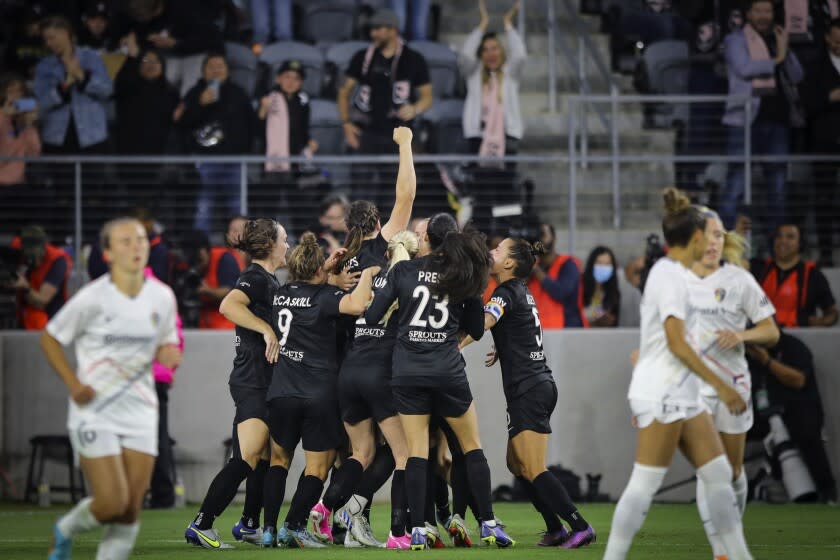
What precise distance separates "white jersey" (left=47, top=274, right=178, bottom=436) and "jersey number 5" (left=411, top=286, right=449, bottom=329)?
2340mm

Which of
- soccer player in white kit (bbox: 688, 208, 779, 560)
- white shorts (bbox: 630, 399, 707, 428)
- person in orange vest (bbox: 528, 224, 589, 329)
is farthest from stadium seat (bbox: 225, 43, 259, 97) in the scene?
white shorts (bbox: 630, 399, 707, 428)

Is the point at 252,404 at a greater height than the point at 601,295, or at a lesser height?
lesser

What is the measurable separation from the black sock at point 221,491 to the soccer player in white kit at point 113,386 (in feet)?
8.46

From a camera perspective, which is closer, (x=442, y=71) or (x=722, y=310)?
(x=722, y=310)

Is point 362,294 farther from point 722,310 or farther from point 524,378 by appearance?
point 722,310

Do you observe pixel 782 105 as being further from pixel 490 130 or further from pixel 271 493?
pixel 271 493

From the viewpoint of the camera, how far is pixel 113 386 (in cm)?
707

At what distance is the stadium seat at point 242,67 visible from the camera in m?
16.9

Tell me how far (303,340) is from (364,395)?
57 cm

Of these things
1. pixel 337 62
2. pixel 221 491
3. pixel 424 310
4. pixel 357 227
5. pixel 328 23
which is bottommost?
pixel 221 491

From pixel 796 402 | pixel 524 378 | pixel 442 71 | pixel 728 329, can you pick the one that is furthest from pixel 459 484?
pixel 442 71

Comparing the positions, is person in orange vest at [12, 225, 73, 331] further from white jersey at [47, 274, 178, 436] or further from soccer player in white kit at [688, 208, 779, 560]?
soccer player in white kit at [688, 208, 779, 560]

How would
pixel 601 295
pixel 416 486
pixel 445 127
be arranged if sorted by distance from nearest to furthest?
pixel 416 486
pixel 601 295
pixel 445 127

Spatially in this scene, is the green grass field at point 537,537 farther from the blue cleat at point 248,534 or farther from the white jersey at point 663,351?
the white jersey at point 663,351
